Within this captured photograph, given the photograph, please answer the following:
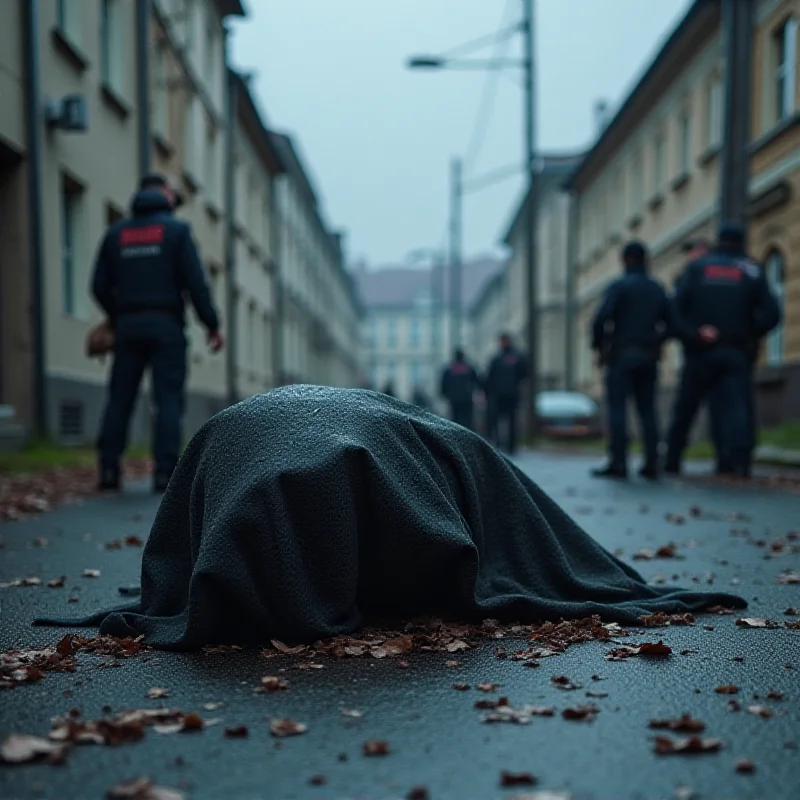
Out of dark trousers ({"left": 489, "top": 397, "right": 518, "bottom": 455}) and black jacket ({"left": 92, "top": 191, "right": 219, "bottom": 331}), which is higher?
black jacket ({"left": 92, "top": 191, "right": 219, "bottom": 331})

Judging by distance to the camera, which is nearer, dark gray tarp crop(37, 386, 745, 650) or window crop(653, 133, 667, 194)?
dark gray tarp crop(37, 386, 745, 650)

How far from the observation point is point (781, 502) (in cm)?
805

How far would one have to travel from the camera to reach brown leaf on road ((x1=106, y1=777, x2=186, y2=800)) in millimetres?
2018

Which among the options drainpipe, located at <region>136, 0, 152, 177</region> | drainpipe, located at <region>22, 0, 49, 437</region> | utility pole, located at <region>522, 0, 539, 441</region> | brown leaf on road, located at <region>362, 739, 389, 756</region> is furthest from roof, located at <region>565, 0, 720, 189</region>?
brown leaf on road, located at <region>362, 739, 389, 756</region>

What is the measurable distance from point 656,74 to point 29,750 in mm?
28014

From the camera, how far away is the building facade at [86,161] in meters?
12.3

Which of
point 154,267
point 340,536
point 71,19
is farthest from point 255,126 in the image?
point 340,536

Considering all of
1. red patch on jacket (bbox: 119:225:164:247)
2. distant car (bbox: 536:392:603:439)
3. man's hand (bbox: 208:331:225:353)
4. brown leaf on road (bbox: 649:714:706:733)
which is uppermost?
red patch on jacket (bbox: 119:225:164:247)

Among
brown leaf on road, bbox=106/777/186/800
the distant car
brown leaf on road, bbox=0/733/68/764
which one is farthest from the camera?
the distant car

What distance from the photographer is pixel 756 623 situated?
3.62 m

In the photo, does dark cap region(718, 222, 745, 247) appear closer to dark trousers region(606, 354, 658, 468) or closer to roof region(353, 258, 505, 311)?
dark trousers region(606, 354, 658, 468)

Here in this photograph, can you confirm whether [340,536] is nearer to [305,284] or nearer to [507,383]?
[507,383]

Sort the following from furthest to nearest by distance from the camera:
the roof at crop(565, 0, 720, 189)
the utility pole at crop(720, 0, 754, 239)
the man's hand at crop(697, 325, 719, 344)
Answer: the roof at crop(565, 0, 720, 189) < the utility pole at crop(720, 0, 754, 239) < the man's hand at crop(697, 325, 719, 344)

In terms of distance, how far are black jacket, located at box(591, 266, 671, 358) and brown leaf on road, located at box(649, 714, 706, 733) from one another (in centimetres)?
836
